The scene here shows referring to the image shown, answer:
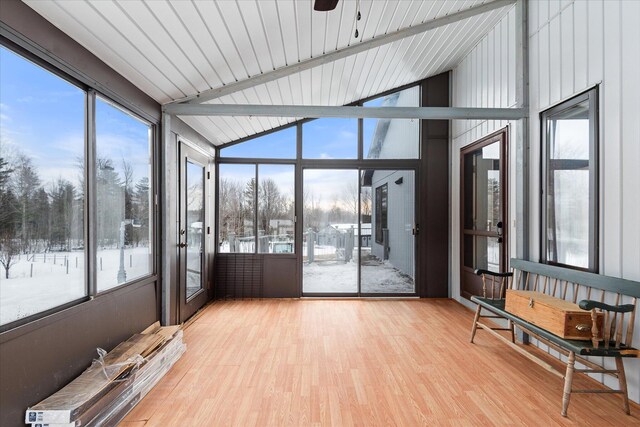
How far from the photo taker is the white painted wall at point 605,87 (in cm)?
250

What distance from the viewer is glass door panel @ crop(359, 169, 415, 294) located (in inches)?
220

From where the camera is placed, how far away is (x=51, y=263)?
86.8 inches

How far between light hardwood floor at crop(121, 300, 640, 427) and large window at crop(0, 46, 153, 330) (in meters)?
1.02

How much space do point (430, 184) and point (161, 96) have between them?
13.2 feet

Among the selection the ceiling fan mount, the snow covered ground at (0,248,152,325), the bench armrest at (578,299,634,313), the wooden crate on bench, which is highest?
the ceiling fan mount

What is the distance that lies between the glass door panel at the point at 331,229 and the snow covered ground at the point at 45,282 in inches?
125

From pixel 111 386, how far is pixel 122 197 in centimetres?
154

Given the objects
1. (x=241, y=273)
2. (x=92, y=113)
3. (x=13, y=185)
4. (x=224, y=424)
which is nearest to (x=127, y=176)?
(x=92, y=113)

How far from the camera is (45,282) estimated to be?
2.15m

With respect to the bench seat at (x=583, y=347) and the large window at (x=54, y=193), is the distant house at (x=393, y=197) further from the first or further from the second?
the large window at (x=54, y=193)

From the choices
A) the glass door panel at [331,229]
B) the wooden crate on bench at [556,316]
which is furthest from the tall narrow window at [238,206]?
the wooden crate on bench at [556,316]

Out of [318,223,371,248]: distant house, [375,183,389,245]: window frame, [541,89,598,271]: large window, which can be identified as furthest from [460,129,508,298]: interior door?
[318,223,371,248]: distant house

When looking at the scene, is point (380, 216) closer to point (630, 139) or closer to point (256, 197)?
point (256, 197)

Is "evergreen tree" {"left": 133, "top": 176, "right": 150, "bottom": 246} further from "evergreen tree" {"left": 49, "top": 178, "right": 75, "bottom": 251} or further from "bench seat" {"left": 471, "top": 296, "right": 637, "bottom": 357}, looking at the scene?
"bench seat" {"left": 471, "top": 296, "right": 637, "bottom": 357}
